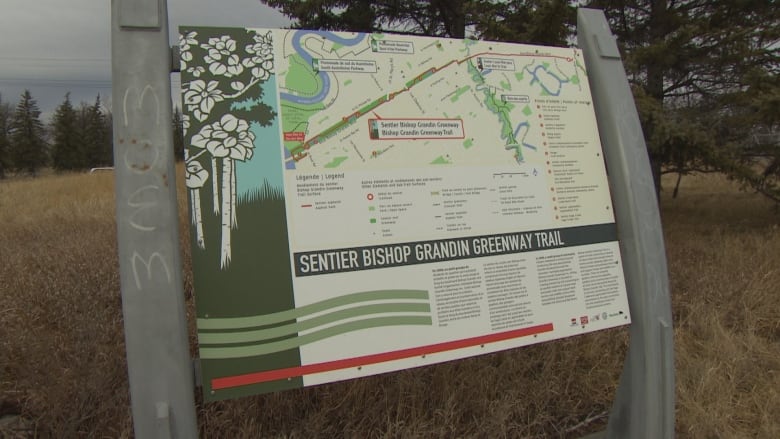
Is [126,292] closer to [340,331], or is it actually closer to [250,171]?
[250,171]

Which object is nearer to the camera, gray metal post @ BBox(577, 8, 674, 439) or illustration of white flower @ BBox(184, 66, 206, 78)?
illustration of white flower @ BBox(184, 66, 206, 78)

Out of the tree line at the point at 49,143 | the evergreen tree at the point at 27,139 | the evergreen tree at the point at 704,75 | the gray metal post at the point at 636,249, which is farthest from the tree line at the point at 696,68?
the evergreen tree at the point at 27,139

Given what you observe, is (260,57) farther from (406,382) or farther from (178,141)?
(178,141)

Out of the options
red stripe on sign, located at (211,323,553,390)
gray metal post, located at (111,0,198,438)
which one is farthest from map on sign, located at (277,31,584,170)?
red stripe on sign, located at (211,323,553,390)

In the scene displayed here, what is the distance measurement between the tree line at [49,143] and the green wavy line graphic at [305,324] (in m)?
49.3

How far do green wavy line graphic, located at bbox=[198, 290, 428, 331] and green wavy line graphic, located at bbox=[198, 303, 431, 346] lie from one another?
0.02m

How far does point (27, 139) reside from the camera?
47562 millimetres

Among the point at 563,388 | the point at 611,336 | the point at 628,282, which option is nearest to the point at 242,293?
the point at 628,282

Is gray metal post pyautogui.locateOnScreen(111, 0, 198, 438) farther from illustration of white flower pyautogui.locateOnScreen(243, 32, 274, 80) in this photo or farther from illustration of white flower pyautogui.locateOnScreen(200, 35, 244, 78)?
illustration of white flower pyautogui.locateOnScreen(243, 32, 274, 80)

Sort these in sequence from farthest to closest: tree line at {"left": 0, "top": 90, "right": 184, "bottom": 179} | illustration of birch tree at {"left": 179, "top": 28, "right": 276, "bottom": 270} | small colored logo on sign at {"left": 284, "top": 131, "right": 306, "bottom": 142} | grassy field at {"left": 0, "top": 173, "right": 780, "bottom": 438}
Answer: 1. tree line at {"left": 0, "top": 90, "right": 184, "bottom": 179}
2. grassy field at {"left": 0, "top": 173, "right": 780, "bottom": 438}
3. small colored logo on sign at {"left": 284, "top": 131, "right": 306, "bottom": 142}
4. illustration of birch tree at {"left": 179, "top": 28, "right": 276, "bottom": 270}

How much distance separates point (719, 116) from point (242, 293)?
782 centimetres

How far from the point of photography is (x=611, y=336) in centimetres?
347

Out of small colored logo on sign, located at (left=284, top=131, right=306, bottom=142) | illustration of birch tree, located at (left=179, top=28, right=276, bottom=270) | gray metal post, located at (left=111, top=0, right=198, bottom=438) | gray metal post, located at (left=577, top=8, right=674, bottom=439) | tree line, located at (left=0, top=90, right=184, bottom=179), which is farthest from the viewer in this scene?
tree line, located at (left=0, top=90, right=184, bottom=179)

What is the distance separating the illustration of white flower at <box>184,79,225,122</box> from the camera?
4.96 feet
